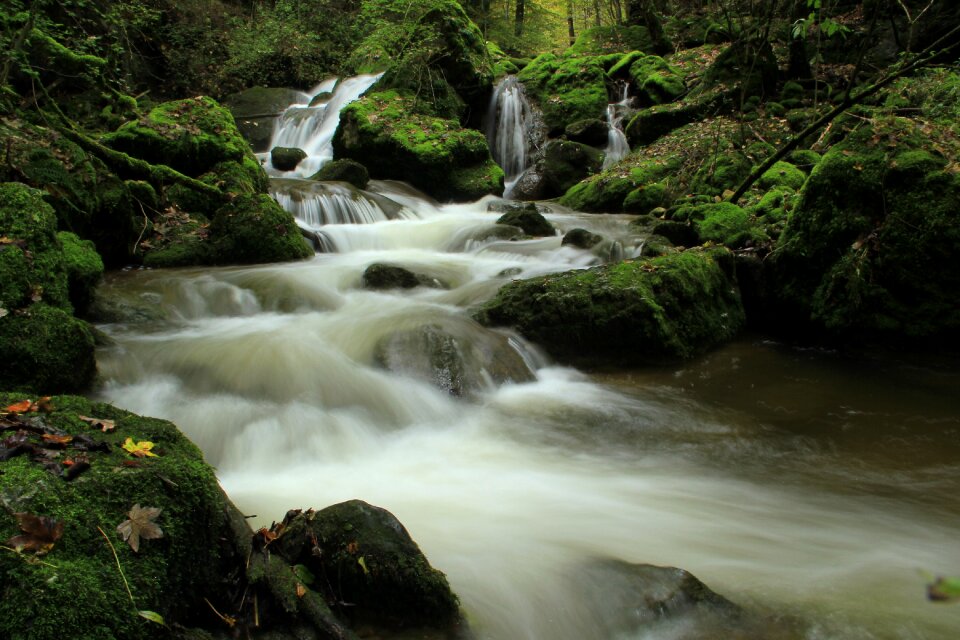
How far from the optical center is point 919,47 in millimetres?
13180

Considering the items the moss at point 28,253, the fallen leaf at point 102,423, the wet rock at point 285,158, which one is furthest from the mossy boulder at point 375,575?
the wet rock at point 285,158

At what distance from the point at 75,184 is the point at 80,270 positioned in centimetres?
193

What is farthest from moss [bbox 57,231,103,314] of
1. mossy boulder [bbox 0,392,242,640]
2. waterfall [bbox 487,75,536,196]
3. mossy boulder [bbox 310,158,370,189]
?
waterfall [bbox 487,75,536,196]

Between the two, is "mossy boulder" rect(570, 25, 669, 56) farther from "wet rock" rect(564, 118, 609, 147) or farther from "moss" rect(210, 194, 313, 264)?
"moss" rect(210, 194, 313, 264)

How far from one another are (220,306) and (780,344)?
20.9 feet

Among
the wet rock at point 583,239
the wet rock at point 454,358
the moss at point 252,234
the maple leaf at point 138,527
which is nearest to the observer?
the maple leaf at point 138,527

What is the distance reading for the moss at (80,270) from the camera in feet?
19.2

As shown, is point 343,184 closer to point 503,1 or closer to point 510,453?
point 510,453

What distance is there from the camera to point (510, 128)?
1709 centimetres

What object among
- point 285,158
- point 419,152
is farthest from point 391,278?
point 285,158

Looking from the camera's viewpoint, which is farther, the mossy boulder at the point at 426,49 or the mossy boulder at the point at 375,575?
the mossy boulder at the point at 426,49

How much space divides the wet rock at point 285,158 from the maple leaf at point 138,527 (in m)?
13.4

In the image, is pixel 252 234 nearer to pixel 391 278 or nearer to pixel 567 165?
pixel 391 278

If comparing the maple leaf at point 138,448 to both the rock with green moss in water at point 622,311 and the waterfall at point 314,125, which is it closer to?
the rock with green moss in water at point 622,311
